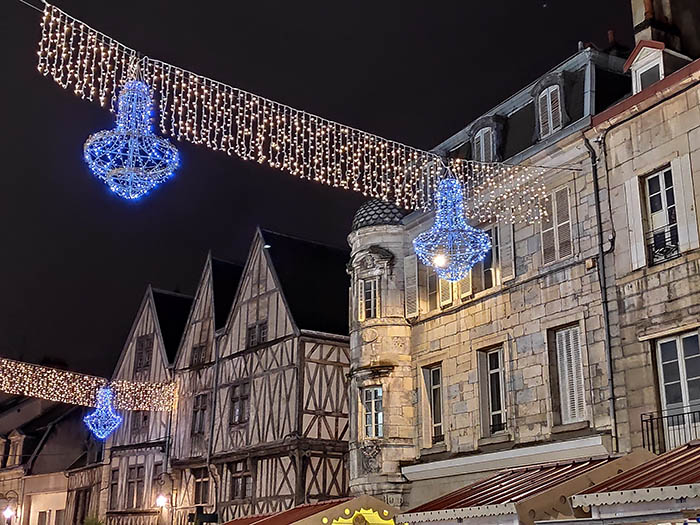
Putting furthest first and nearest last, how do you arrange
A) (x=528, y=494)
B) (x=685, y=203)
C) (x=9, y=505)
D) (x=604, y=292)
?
(x=9, y=505) < (x=604, y=292) < (x=685, y=203) < (x=528, y=494)

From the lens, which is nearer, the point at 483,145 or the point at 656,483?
the point at 656,483

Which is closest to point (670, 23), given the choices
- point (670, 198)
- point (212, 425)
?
point (670, 198)

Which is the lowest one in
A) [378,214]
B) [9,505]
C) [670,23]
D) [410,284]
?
[9,505]

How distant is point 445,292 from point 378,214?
2.26 meters

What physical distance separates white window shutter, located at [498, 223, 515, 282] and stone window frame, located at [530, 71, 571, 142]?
147 centimetres

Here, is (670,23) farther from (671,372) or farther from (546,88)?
(671,372)

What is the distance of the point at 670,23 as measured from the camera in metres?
11.6

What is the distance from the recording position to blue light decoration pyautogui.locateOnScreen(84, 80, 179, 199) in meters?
8.17

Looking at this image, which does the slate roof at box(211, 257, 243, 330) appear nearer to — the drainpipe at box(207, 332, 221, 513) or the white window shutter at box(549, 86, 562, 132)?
the drainpipe at box(207, 332, 221, 513)

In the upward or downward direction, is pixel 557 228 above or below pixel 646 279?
above

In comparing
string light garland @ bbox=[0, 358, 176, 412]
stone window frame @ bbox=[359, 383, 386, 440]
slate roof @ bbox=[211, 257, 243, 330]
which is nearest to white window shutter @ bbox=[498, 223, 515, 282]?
stone window frame @ bbox=[359, 383, 386, 440]

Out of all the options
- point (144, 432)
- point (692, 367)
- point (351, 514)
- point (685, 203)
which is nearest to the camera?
point (351, 514)

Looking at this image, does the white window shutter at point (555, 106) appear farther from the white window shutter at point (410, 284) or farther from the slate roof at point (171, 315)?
the slate roof at point (171, 315)

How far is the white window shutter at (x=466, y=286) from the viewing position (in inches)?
533
